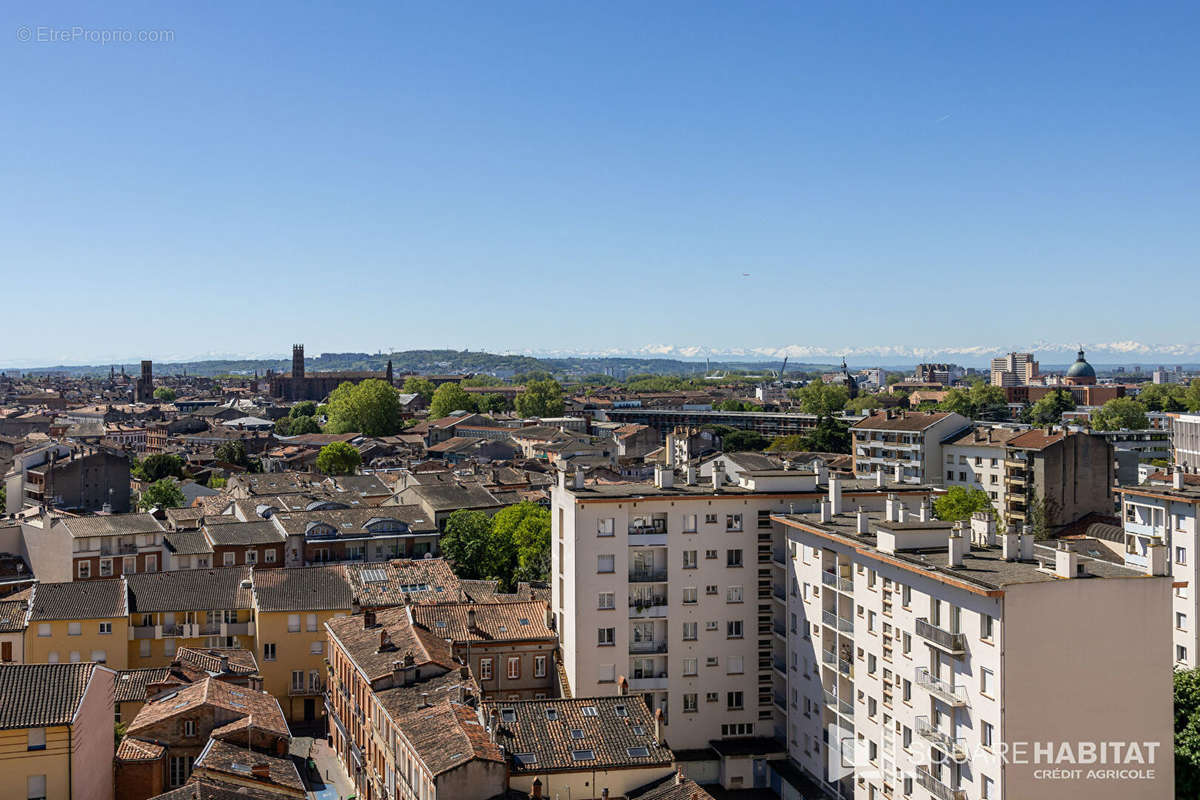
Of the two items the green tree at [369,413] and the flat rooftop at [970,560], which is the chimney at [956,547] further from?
the green tree at [369,413]

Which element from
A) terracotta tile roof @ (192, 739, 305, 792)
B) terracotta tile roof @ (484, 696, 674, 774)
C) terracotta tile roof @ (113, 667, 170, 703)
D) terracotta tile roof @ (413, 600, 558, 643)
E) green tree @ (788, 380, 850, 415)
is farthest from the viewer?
green tree @ (788, 380, 850, 415)

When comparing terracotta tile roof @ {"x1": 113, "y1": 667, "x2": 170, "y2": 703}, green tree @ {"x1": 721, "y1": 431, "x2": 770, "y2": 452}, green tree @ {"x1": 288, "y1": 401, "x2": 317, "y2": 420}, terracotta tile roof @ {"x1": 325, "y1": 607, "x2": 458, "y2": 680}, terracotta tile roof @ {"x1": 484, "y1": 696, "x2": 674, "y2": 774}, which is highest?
green tree @ {"x1": 288, "y1": 401, "x2": 317, "y2": 420}

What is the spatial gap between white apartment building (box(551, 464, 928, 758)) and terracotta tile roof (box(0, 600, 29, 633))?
2007cm

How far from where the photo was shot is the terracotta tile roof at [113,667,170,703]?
33375mm

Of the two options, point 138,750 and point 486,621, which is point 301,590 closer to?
point 486,621

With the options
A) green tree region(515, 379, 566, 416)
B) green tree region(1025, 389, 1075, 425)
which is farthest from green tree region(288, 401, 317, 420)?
green tree region(1025, 389, 1075, 425)

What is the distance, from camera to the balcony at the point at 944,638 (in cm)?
2527

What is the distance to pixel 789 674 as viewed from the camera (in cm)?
3525

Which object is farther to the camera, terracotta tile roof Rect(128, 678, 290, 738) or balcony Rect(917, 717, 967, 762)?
terracotta tile roof Rect(128, 678, 290, 738)

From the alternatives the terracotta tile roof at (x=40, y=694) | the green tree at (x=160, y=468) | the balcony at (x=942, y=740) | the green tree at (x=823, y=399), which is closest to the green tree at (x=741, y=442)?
the green tree at (x=823, y=399)

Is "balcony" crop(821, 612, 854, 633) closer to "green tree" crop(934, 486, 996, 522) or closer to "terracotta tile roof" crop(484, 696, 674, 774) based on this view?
"terracotta tile roof" crop(484, 696, 674, 774)

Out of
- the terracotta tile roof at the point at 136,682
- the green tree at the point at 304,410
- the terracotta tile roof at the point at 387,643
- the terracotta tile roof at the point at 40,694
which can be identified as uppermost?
the green tree at the point at 304,410

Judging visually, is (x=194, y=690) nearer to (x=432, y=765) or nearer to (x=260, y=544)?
(x=432, y=765)

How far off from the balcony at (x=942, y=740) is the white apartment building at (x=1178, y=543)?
14252 mm
